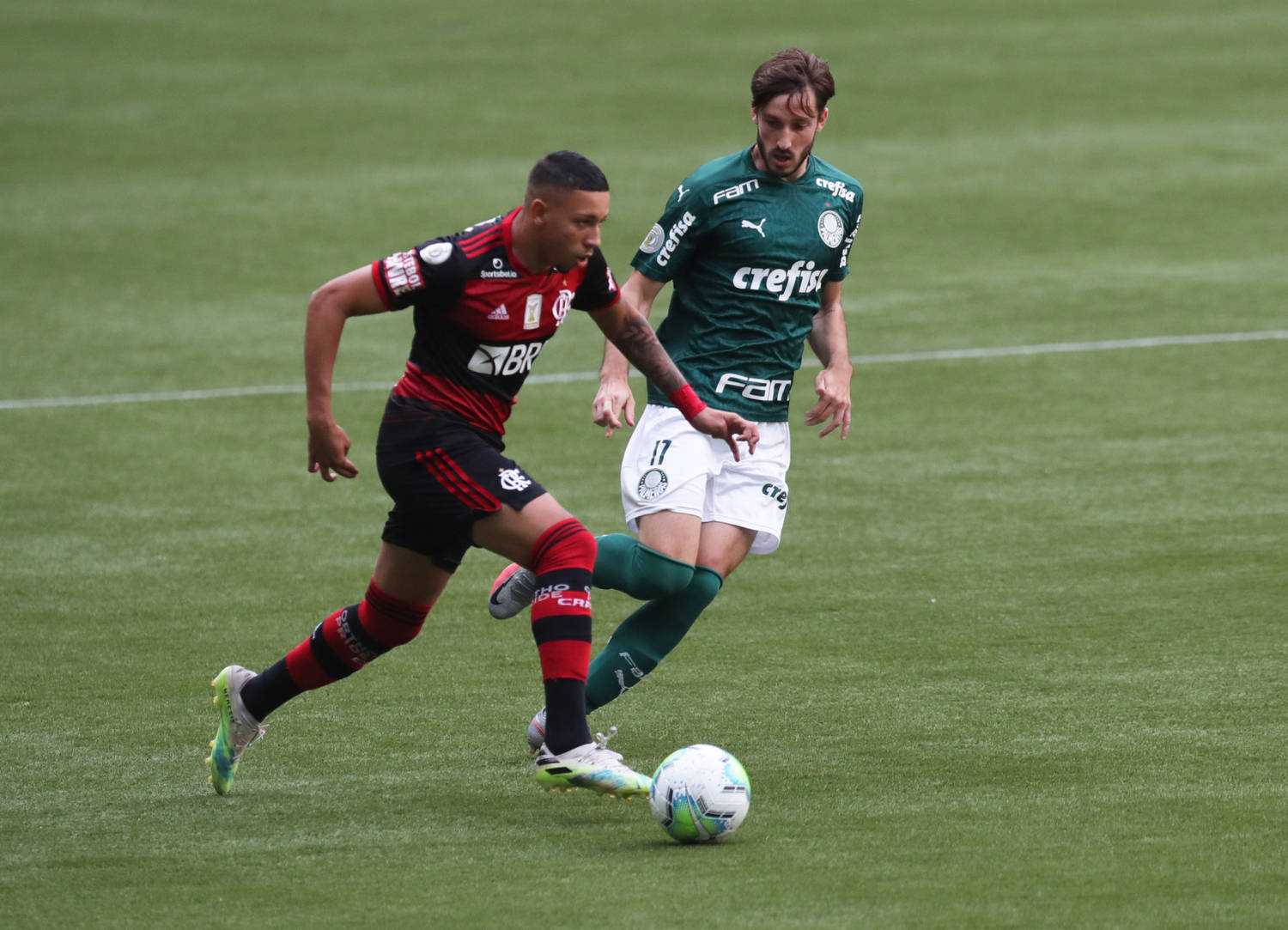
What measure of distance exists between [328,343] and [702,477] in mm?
1634

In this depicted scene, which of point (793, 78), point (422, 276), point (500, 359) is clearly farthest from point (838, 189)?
point (422, 276)

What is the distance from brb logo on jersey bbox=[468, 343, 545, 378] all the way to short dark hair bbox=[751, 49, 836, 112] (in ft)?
4.37

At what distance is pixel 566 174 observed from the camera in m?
5.48

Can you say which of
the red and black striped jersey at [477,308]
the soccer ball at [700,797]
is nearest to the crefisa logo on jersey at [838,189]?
the red and black striped jersey at [477,308]

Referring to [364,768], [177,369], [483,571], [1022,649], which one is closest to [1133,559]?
[1022,649]

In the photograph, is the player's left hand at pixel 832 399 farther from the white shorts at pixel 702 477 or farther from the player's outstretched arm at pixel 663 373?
the player's outstretched arm at pixel 663 373

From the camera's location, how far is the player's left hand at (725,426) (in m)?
6.06

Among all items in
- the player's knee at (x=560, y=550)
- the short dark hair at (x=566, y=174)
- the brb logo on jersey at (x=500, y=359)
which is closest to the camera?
the short dark hair at (x=566, y=174)

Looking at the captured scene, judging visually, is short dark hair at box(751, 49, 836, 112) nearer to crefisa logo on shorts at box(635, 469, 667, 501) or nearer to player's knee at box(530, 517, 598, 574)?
crefisa logo on shorts at box(635, 469, 667, 501)

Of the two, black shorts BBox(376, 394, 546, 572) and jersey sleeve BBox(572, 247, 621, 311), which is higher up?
jersey sleeve BBox(572, 247, 621, 311)

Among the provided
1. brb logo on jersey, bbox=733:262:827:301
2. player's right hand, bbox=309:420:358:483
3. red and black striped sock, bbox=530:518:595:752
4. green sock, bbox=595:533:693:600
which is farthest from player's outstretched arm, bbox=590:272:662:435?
player's right hand, bbox=309:420:358:483

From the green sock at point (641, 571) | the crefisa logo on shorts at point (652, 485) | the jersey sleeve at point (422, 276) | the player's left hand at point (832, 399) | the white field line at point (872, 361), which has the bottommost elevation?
the white field line at point (872, 361)

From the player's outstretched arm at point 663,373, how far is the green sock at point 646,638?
0.55 metres

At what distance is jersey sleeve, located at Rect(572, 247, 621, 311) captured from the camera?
582 cm
